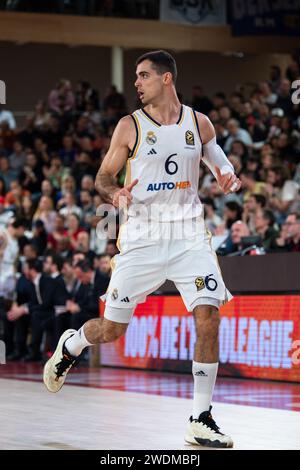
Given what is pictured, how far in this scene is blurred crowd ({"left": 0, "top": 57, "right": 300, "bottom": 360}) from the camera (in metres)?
15.6

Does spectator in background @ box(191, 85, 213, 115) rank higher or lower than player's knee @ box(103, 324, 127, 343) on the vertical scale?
higher

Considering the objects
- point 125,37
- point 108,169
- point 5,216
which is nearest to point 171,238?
point 108,169

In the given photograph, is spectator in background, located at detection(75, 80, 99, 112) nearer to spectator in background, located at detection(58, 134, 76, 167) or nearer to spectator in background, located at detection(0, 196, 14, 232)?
spectator in background, located at detection(58, 134, 76, 167)

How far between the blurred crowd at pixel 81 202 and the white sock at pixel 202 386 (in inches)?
243

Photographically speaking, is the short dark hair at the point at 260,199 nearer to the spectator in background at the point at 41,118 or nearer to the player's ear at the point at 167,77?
the player's ear at the point at 167,77

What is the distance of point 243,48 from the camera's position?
26.6m

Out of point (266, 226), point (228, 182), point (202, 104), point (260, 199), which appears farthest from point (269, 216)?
point (202, 104)

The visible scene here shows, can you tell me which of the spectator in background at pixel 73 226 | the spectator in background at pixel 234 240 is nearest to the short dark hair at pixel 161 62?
the spectator in background at pixel 234 240

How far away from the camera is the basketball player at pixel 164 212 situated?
7383mm

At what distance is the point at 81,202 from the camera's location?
63.4 ft

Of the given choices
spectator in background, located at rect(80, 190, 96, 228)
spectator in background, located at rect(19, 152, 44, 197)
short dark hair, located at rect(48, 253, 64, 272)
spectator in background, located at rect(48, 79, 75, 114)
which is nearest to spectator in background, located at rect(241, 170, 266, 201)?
spectator in background, located at rect(80, 190, 96, 228)

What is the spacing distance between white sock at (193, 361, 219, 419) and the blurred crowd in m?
6.18

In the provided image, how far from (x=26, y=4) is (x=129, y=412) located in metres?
17.0

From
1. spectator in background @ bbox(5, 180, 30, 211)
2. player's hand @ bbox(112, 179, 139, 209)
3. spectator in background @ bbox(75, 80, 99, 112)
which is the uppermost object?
spectator in background @ bbox(75, 80, 99, 112)
